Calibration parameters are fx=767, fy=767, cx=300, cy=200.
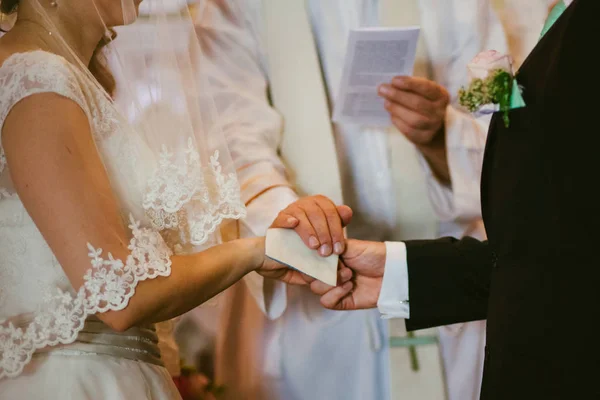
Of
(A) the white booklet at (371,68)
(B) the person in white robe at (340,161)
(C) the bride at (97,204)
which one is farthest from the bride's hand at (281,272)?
(A) the white booklet at (371,68)

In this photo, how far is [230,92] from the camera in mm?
2555

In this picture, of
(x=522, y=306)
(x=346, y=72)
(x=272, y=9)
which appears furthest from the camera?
(x=272, y=9)

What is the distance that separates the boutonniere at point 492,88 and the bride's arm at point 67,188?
2.27ft

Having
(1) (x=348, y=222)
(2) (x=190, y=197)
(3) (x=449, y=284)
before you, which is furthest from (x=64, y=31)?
(3) (x=449, y=284)

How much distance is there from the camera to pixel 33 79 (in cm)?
138

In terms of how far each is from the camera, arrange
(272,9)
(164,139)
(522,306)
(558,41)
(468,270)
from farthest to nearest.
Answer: (272,9)
(468,270)
(164,139)
(522,306)
(558,41)

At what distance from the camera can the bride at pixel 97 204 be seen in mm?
1354

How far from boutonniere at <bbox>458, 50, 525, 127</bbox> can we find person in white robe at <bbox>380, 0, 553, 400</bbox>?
3.23 feet

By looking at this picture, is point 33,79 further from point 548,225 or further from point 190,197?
point 548,225

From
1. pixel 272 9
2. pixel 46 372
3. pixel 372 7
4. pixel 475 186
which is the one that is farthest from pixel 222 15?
pixel 46 372

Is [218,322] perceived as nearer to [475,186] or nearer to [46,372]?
[475,186]

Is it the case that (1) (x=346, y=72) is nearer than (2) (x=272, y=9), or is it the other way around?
(1) (x=346, y=72)

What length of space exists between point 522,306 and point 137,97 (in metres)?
0.91

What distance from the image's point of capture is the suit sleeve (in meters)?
1.99
